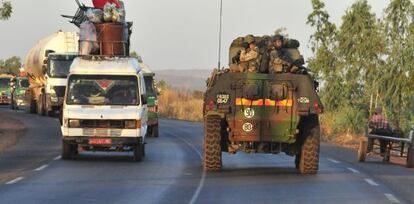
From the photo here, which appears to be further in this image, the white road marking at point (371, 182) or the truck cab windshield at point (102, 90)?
the truck cab windshield at point (102, 90)

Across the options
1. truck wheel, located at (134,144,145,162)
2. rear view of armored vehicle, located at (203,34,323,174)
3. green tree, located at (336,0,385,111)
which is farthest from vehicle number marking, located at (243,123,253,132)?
green tree, located at (336,0,385,111)

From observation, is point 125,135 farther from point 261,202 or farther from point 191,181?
point 261,202

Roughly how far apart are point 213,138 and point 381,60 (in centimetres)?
2327

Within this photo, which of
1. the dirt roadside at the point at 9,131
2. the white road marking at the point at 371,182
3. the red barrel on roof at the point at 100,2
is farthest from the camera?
the red barrel on roof at the point at 100,2

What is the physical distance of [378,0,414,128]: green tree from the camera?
131 feet

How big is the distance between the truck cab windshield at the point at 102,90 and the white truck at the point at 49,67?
15.8 meters

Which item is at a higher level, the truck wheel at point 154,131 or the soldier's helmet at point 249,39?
the soldier's helmet at point 249,39

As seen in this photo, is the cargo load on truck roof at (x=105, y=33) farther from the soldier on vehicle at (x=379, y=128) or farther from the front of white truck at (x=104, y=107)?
the soldier on vehicle at (x=379, y=128)

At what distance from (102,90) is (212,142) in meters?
4.49

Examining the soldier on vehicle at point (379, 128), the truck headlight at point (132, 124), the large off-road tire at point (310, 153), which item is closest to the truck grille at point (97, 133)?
the truck headlight at point (132, 124)

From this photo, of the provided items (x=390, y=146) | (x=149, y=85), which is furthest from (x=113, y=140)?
(x=149, y=85)

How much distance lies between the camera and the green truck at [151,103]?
118 ft

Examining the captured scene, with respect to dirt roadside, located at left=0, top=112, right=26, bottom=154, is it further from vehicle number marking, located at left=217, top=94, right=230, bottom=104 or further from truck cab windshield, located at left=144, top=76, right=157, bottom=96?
vehicle number marking, located at left=217, top=94, right=230, bottom=104

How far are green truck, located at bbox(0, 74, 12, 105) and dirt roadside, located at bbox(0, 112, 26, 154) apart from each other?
869 inches
